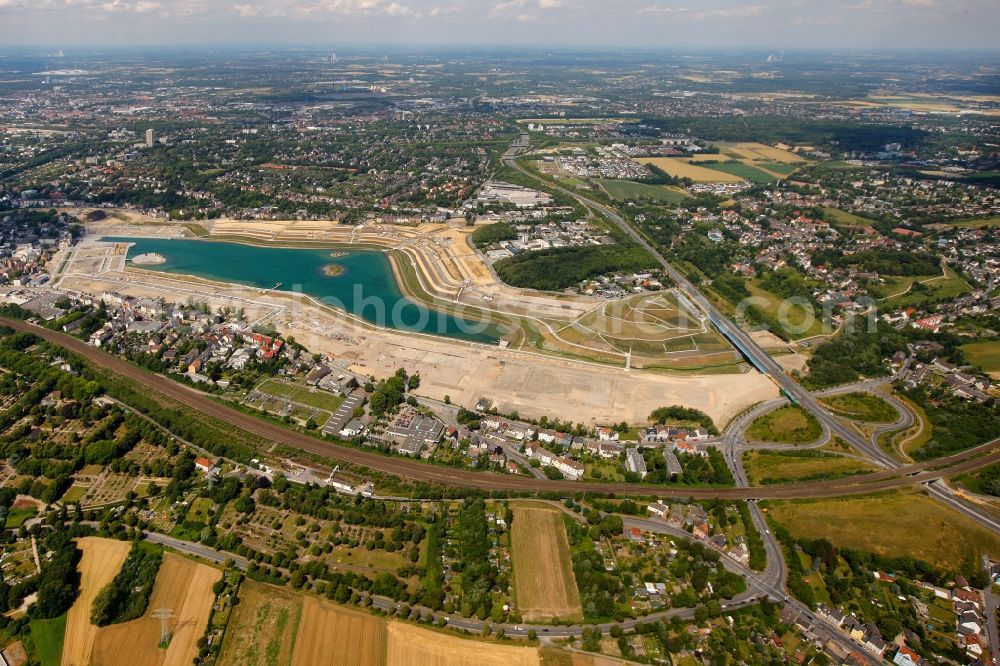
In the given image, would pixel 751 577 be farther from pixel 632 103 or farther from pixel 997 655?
pixel 632 103

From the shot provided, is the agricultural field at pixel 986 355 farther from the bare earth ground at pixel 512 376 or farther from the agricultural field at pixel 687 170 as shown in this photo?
the agricultural field at pixel 687 170

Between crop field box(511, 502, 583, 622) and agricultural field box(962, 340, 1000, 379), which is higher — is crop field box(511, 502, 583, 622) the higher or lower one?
the lower one

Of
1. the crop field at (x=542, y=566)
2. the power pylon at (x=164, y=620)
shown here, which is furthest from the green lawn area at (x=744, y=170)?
the power pylon at (x=164, y=620)

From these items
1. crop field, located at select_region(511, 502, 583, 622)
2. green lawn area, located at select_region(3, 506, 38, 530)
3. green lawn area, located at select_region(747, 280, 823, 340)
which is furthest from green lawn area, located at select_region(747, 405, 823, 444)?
green lawn area, located at select_region(3, 506, 38, 530)

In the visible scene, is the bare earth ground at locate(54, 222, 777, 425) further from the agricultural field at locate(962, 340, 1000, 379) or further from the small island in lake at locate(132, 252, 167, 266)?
the agricultural field at locate(962, 340, 1000, 379)

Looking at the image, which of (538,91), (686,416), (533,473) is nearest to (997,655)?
(686,416)

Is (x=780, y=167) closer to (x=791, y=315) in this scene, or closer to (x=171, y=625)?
(x=791, y=315)
